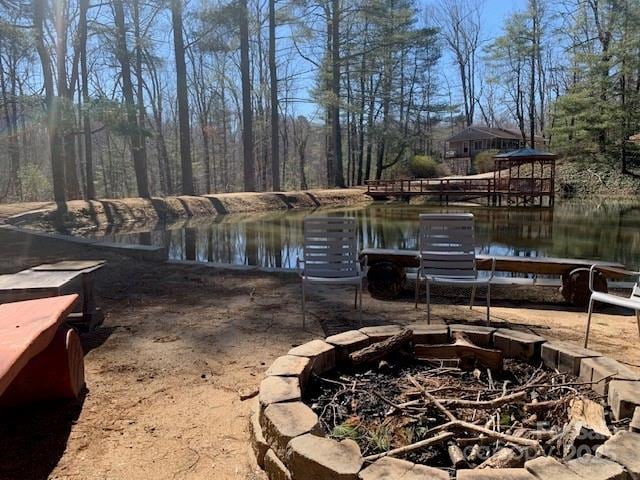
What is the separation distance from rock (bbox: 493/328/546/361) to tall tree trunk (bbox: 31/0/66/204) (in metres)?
11.6

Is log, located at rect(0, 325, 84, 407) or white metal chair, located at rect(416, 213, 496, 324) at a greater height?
white metal chair, located at rect(416, 213, 496, 324)

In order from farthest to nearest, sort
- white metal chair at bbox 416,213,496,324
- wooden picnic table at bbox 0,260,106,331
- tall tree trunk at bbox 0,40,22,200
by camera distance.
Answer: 1. tall tree trunk at bbox 0,40,22,200
2. white metal chair at bbox 416,213,496,324
3. wooden picnic table at bbox 0,260,106,331

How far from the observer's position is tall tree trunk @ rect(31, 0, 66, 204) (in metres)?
11.2

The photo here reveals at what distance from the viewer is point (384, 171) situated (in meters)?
33.2

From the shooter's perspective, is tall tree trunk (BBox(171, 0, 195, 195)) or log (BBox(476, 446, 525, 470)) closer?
log (BBox(476, 446, 525, 470))

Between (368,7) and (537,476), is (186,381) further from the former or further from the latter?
(368,7)

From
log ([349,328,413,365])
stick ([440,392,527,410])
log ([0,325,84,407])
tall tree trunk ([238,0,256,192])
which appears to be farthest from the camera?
tall tree trunk ([238,0,256,192])

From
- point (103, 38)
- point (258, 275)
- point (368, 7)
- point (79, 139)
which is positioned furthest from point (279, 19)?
point (258, 275)

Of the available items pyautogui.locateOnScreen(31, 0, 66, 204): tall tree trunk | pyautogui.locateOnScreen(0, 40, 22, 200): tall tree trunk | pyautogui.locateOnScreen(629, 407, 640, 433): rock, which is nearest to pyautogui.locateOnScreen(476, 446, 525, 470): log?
pyautogui.locateOnScreen(629, 407, 640, 433): rock

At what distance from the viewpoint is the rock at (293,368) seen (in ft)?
7.71

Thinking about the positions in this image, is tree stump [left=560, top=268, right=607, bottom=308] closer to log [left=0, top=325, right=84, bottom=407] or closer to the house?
log [left=0, top=325, right=84, bottom=407]

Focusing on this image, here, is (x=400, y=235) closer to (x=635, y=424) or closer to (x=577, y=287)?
(x=577, y=287)

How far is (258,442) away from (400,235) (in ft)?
36.0

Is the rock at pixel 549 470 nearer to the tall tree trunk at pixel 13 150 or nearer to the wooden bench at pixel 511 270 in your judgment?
the wooden bench at pixel 511 270
